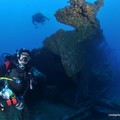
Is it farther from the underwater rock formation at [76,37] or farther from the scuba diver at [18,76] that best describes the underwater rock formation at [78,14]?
the scuba diver at [18,76]

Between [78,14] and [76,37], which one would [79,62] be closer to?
[76,37]

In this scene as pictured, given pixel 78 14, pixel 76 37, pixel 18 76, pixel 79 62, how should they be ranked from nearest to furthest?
1. pixel 18 76
2. pixel 79 62
3. pixel 76 37
4. pixel 78 14

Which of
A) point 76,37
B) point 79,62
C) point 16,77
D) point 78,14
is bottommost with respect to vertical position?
point 16,77

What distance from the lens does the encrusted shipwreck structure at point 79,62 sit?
9.40 m

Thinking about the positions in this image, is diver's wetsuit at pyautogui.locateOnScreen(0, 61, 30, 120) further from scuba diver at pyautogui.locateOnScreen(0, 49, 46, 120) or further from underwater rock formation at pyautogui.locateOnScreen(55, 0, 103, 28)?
underwater rock formation at pyautogui.locateOnScreen(55, 0, 103, 28)

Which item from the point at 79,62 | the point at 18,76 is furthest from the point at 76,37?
the point at 18,76

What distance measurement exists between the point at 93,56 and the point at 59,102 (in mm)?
2245

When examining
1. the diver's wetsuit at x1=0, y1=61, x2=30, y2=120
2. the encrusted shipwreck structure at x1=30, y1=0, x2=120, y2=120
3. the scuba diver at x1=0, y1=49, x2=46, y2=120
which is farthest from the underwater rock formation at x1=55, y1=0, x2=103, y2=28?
the diver's wetsuit at x1=0, y1=61, x2=30, y2=120

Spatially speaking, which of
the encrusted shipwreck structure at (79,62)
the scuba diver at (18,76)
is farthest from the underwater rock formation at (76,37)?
the scuba diver at (18,76)

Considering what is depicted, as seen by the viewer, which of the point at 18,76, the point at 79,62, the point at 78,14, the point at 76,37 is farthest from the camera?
the point at 78,14

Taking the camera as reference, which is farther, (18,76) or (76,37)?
(76,37)

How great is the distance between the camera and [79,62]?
31.3ft

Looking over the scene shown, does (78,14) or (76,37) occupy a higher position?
(78,14)

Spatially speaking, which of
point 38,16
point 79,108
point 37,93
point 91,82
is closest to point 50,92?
point 37,93
